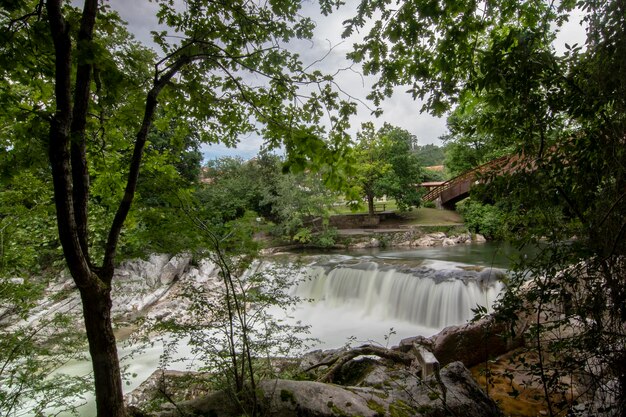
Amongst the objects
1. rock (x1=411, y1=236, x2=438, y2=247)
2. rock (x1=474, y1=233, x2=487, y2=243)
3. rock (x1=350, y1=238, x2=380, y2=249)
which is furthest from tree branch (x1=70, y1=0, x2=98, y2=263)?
rock (x1=474, y1=233, x2=487, y2=243)

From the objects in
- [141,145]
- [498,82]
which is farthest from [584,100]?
[141,145]

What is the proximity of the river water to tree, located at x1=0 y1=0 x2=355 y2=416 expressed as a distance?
16.1ft

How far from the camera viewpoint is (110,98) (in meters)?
2.12

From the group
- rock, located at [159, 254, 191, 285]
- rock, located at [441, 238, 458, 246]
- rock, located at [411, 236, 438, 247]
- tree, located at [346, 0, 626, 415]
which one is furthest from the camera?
rock, located at [411, 236, 438, 247]

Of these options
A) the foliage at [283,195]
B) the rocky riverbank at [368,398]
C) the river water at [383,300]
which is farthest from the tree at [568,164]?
the foliage at [283,195]

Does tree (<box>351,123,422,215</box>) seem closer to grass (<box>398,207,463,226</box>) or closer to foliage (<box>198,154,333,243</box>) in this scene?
grass (<box>398,207,463,226</box>)

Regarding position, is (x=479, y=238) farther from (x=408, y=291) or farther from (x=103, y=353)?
(x=103, y=353)

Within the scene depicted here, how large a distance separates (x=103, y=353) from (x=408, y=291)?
8.72m

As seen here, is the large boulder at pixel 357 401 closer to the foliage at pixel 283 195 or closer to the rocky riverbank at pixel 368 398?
the rocky riverbank at pixel 368 398

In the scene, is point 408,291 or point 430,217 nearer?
point 408,291

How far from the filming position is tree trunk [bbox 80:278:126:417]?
2.16 m

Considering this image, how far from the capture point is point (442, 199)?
22234mm

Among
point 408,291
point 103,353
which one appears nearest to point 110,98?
point 103,353

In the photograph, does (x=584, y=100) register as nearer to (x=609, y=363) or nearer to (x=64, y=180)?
(x=609, y=363)
